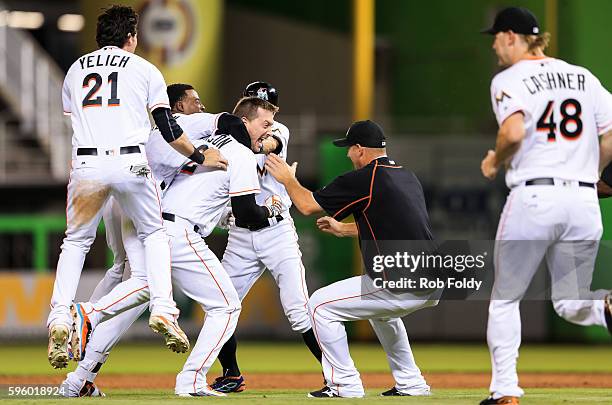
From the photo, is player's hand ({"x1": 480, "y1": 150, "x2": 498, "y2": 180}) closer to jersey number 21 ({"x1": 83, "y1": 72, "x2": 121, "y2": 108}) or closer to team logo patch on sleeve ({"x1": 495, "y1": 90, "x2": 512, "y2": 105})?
team logo patch on sleeve ({"x1": 495, "y1": 90, "x2": 512, "y2": 105})

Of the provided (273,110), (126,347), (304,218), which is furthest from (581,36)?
(273,110)

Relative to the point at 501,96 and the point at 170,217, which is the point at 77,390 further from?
the point at 501,96

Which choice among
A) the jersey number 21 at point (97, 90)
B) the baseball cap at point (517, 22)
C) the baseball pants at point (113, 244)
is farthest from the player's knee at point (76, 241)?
the baseball cap at point (517, 22)

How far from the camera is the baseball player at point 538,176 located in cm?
585

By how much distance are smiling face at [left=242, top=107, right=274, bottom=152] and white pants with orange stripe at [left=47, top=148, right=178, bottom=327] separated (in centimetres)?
106

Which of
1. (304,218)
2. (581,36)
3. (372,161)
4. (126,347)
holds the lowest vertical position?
(126,347)

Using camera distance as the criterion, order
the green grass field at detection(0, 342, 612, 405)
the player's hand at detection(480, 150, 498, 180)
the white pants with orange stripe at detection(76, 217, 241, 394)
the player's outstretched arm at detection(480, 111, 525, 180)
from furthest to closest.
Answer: the green grass field at detection(0, 342, 612, 405) → the white pants with orange stripe at detection(76, 217, 241, 394) → the player's hand at detection(480, 150, 498, 180) → the player's outstretched arm at detection(480, 111, 525, 180)

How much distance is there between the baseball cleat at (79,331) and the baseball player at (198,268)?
0.18 feet

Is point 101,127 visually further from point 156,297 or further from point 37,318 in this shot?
point 37,318

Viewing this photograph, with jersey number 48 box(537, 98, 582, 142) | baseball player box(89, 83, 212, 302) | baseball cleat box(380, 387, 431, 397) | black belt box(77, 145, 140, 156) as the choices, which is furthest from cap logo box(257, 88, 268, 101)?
jersey number 48 box(537, 98, 582, 142)

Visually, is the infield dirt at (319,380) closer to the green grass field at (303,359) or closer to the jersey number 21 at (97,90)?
the green grass field at (303,359)

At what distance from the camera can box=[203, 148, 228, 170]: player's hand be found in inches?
283

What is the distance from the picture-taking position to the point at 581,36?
53.0 feet

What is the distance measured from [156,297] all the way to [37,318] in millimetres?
8601
